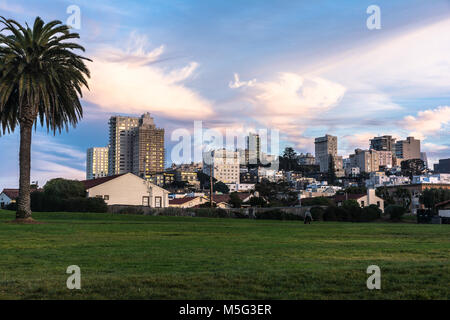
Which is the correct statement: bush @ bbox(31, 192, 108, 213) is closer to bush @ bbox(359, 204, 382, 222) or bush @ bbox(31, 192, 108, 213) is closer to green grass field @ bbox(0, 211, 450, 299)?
bush @ bbox(359, 204, 382, 222)

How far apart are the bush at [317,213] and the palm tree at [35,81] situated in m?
39.9

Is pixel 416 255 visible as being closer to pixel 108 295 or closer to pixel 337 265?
pixel 337 265

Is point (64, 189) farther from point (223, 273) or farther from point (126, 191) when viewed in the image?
point (223, 273)

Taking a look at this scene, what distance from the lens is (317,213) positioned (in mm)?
73062

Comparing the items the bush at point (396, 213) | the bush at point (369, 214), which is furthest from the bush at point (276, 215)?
the bush at point (396, 213)

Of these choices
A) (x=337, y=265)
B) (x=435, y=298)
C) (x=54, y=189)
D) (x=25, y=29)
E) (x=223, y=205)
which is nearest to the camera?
(x=435, y=298)

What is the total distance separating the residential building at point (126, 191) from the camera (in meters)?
85.2

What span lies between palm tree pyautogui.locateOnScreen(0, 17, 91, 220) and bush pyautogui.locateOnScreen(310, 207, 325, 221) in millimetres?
39919

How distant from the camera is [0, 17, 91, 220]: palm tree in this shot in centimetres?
3891

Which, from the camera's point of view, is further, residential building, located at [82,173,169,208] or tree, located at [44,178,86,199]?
residential building, located at [82,173,169,208]

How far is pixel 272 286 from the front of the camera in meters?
10.3

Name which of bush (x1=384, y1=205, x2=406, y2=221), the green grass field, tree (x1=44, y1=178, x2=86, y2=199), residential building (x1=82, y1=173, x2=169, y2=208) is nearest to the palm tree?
the green grass field

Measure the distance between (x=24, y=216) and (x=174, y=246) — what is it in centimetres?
2531
